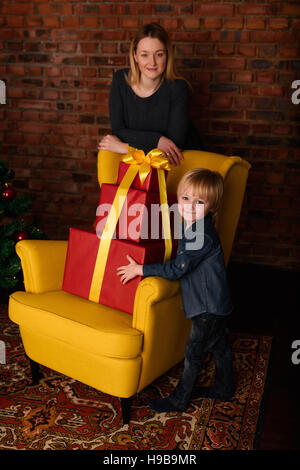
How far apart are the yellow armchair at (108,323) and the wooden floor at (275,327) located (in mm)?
469

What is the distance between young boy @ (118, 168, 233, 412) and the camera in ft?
6.32

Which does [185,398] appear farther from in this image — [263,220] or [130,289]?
[263,220]

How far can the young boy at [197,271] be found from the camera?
6.32 feet

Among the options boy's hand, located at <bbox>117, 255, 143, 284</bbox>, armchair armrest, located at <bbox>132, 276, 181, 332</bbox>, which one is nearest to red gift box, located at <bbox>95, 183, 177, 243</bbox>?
boy's hand, located at <bbox>117, 255, 143, 284</bbox>

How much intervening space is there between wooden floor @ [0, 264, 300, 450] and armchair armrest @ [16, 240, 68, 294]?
3.33 ft

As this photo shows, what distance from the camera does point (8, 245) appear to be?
282 cm

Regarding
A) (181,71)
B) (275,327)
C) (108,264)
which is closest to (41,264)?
(108,264)

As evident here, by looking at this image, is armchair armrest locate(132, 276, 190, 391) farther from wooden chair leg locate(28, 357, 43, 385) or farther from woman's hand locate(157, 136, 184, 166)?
woman's hand locate(157, 136, 184, 166)

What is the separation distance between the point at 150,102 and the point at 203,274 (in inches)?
41.4

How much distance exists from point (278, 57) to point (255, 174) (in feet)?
2.58

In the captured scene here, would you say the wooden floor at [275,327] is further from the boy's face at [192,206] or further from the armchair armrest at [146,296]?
the boy's face at [192,206]

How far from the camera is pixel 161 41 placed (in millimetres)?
2430

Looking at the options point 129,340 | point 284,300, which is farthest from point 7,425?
point 284,300
